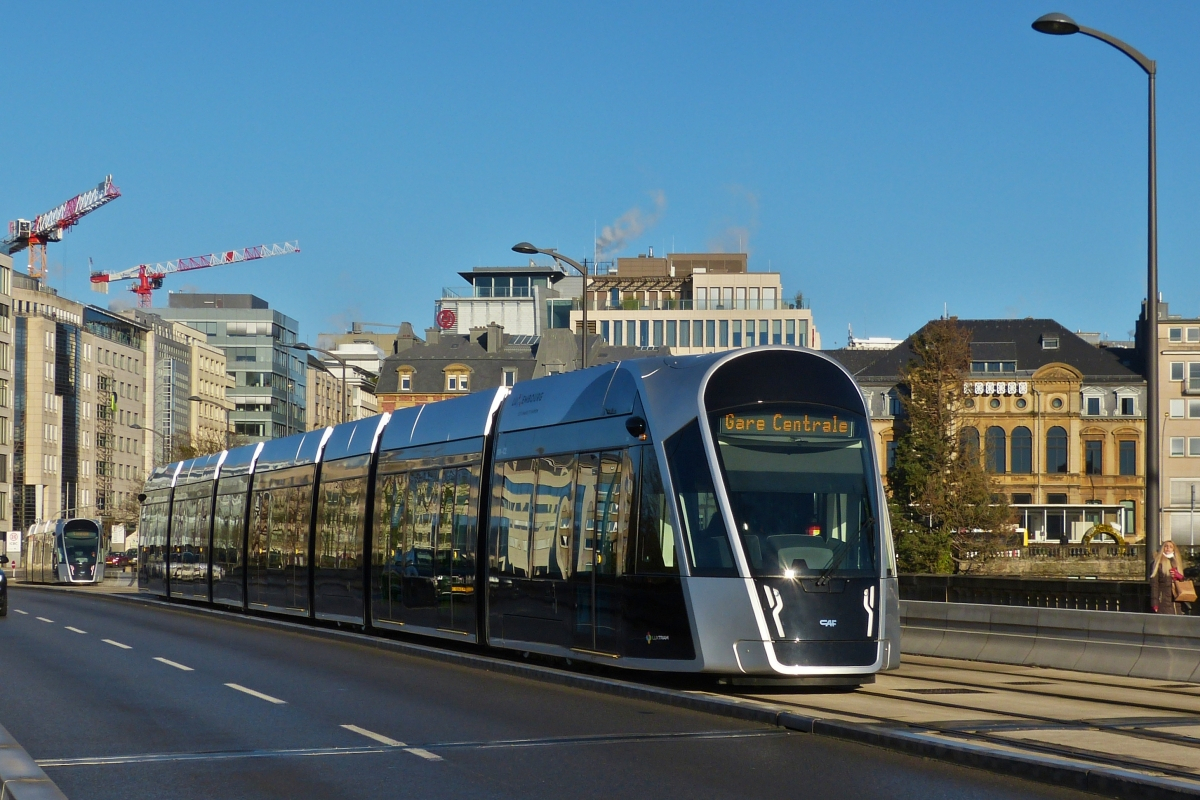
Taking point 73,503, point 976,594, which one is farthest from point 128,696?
point 73,503

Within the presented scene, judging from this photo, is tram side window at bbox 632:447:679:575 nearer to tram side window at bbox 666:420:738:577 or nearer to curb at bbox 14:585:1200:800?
tram side window at bbox 666:420:738:577

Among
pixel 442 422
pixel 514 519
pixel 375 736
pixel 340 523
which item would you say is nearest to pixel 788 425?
pixel 514 519

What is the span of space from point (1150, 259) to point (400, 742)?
13.1 meters

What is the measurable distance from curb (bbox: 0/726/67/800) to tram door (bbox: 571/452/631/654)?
761 centimetres

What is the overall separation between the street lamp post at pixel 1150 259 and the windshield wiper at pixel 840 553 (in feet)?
19.1

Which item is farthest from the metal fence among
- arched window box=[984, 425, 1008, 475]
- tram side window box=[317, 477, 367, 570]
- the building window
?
the building window

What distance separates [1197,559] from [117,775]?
5982 cm

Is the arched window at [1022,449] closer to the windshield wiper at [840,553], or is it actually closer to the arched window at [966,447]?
the arched window at [966,447]

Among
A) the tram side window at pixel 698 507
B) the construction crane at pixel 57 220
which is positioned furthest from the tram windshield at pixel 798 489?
the construction crane at pixel 57 220

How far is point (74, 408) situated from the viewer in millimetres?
135000

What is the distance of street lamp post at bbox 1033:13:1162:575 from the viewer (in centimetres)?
2145

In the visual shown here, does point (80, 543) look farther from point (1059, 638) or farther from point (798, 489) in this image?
point (798, 489)

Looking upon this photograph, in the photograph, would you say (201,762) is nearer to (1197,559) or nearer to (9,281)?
(1197,559)

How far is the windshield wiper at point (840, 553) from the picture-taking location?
1647 centimetres
